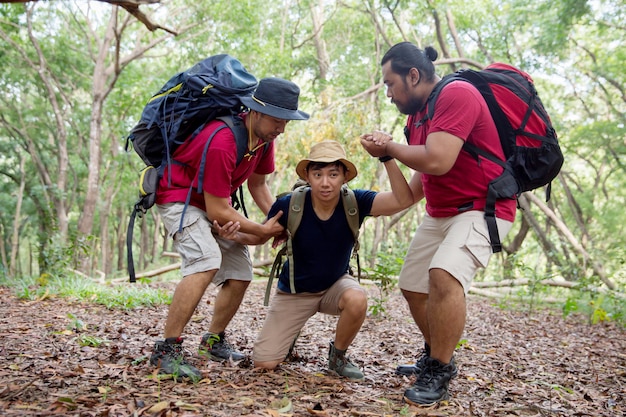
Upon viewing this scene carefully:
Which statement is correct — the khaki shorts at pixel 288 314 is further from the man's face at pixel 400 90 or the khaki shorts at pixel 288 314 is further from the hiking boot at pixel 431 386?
the man's face at pixel 400 90

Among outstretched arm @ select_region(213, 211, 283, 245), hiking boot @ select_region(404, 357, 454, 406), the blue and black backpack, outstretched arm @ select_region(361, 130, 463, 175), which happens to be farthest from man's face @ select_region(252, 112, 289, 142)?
hiking boot @ select_region(404, 357, 454, 406)

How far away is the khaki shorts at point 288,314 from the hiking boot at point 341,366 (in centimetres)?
31

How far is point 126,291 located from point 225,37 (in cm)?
1075

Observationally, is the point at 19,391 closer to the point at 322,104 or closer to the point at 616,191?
the point at 322,104

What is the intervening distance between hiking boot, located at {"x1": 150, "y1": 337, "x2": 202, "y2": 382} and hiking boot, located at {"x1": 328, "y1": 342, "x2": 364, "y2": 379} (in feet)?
3.41

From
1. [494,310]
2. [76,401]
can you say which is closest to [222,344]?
[76,401]

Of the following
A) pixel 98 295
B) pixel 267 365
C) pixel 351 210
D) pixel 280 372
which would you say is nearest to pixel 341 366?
pixel 280 372

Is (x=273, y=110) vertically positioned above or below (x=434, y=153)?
above

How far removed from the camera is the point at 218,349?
14.7ft

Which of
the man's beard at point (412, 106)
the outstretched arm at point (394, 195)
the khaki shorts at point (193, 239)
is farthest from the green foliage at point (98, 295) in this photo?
the man's beard at point (412, 106)

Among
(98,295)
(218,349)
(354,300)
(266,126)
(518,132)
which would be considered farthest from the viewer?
(98,295)

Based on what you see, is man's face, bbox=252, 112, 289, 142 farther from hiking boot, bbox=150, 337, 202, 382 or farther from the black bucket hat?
hiking boot, bbox=150, 337, 202, 382

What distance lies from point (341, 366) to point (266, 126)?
1.96 metres

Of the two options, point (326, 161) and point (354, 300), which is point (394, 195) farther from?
point (354, 300)
